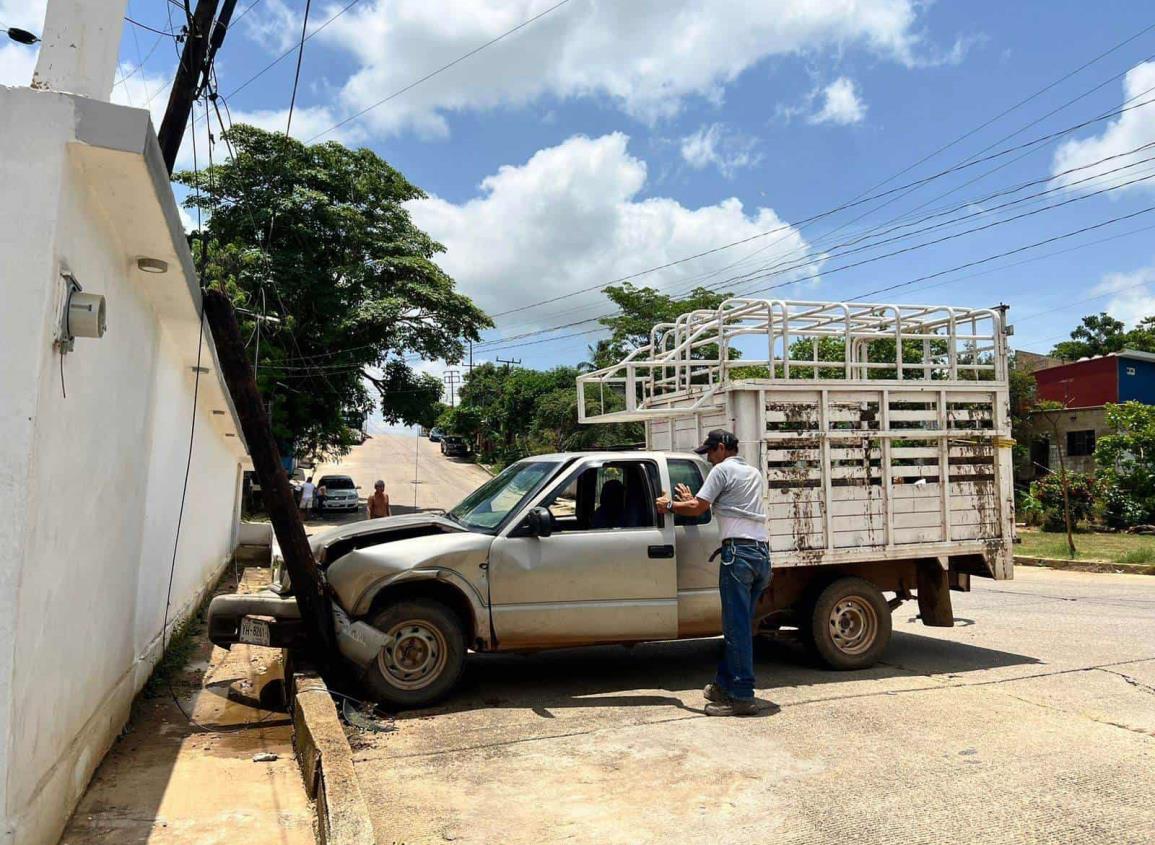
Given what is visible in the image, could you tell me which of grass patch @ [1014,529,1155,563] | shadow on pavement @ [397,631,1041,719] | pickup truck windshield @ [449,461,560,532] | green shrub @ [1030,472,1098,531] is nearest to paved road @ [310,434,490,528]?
grass patch @ [1014,529,1155,563]

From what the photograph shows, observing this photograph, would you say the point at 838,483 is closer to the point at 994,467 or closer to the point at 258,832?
the point at 994,467

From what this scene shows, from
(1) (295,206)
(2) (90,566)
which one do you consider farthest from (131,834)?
(1) (295,206)

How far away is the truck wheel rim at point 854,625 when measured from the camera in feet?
23.1

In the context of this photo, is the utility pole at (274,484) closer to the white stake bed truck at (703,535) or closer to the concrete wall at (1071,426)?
the white stake bed truck at (703,535)

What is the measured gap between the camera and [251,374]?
5.97 metres

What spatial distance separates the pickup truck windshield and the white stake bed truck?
2cm

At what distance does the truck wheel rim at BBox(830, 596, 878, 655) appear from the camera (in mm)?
7051

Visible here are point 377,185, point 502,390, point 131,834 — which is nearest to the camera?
point 131,834

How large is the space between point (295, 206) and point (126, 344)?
27.1m

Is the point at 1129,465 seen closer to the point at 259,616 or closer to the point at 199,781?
the point at 259,616

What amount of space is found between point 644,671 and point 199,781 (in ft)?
11.8

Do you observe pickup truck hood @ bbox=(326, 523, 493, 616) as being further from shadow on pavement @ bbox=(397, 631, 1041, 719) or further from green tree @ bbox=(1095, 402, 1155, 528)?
green tree @ bbox=(1095, 402, 1155, 528)

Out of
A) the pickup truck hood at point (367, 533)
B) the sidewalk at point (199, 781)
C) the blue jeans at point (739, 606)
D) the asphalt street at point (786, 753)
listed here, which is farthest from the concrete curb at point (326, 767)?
the blue jeans at point (739, 606)

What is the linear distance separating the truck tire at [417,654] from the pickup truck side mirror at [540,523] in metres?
0.83
